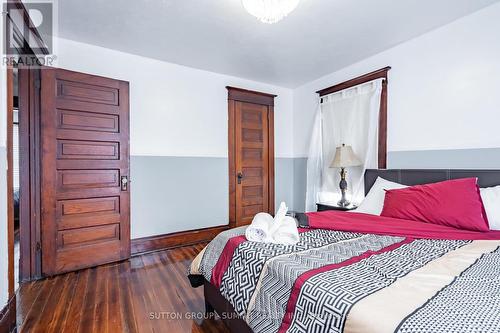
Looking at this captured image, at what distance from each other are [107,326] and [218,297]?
32.1 inches

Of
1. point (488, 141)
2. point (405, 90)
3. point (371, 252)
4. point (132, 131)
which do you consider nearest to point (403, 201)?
point (488, 141)

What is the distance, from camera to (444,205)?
1.92 metres

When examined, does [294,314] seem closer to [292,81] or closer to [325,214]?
[325,214]

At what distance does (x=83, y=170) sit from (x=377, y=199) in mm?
3171

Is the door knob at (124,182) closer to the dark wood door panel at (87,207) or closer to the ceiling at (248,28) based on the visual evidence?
the dark wood door panel at (87,207)

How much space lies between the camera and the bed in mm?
764

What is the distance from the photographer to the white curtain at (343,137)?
3055 mm

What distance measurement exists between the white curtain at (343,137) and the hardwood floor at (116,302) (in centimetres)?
229

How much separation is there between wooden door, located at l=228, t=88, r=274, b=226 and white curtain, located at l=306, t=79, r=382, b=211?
0.74 metres

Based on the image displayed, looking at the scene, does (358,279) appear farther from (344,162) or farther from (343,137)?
(343,137)

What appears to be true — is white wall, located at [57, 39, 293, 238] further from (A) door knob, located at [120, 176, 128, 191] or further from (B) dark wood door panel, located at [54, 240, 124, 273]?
(B) dark wood door panel, located at [54, 240, 124, 273]

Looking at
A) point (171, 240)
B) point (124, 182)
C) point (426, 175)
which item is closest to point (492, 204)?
point (426, 175)

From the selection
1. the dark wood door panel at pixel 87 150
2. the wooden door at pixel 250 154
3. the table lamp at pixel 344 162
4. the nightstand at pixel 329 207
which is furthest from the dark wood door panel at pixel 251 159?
the dark wood door panel at pixel 87 150
